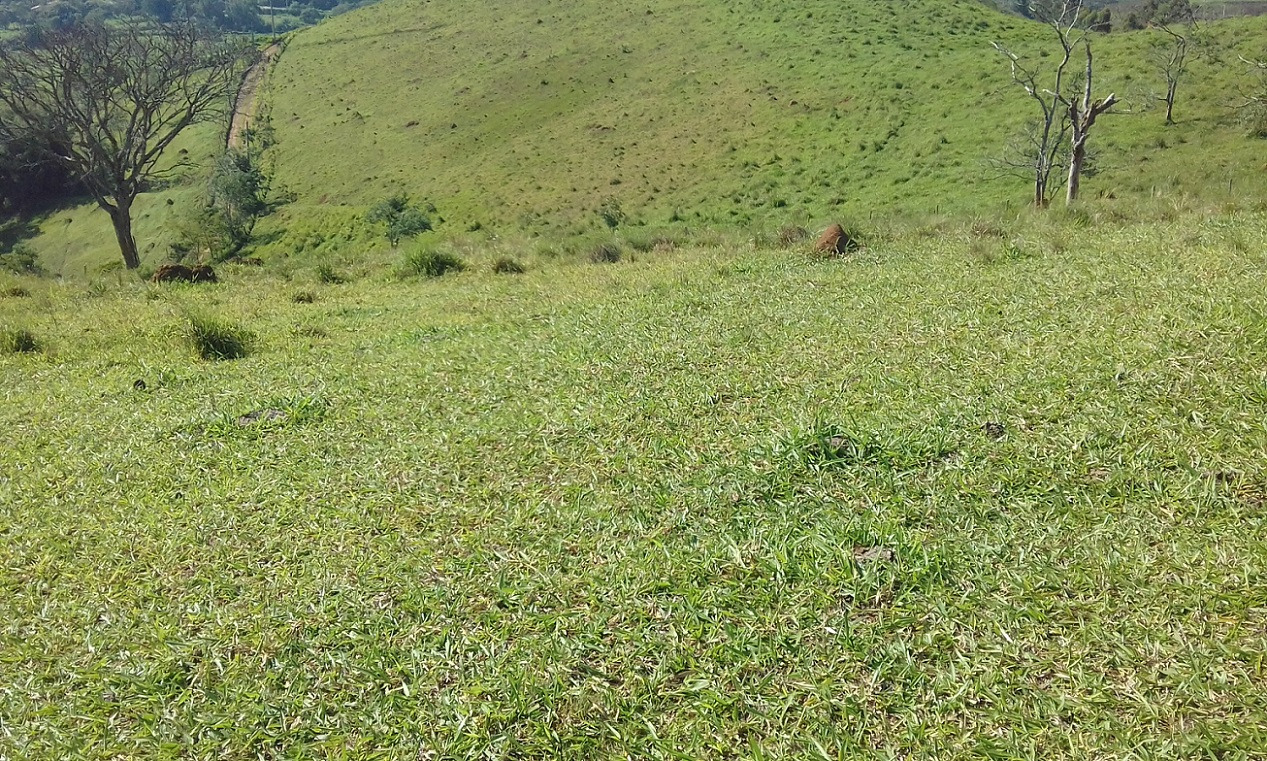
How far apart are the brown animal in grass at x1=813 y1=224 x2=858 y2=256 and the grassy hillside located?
12516 mm

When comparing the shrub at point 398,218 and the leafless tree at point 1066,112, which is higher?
the leafless tree at point 1066,112

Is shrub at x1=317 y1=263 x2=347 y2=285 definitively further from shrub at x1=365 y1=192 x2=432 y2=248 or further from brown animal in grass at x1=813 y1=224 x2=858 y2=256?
shrub at x1=365 y1=192 x2=432 y2=248

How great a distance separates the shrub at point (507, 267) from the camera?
1252 centimetres

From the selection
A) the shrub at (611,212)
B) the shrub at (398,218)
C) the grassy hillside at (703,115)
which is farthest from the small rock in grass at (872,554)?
the shrub at (398,218)

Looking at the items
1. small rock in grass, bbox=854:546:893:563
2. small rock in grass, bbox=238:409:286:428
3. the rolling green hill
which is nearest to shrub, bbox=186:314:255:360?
small rock in grass, bbox=238:409:286:428

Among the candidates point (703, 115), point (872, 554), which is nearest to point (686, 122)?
point (703, 115)

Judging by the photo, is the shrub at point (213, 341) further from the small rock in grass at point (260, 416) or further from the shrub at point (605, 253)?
the shrub at point (605, 253)

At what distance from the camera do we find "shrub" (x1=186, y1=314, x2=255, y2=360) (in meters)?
7.32

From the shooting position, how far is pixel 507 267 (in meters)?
12.8

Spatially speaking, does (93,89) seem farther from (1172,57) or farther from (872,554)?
(1172,57)

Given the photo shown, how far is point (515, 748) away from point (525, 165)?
4046 centimetres

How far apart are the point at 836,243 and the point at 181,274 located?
1193 centimetres

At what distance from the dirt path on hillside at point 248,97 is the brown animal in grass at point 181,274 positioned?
1752 inches

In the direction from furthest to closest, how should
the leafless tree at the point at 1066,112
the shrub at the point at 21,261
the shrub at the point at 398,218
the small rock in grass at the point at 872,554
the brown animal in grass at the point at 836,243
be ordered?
the shrub at the point at 398,218 < the shrub at the point at 21,261 < the leafless tree at the point at 1066,112 < the brown animal in grass at the point at 836,243 < the small rock in grass at the point at 872,554
